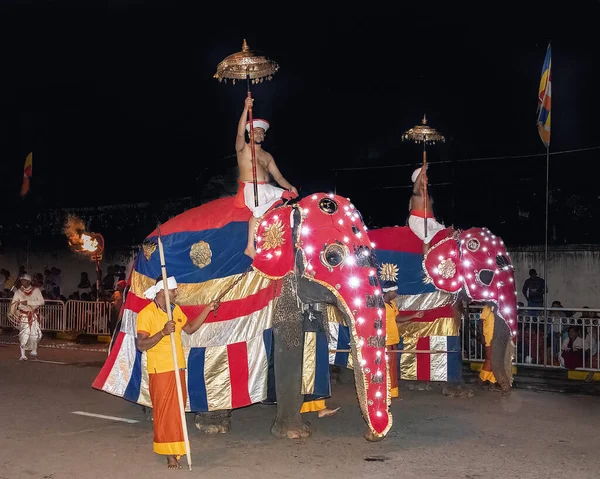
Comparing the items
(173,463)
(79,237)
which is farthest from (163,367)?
(79,237)

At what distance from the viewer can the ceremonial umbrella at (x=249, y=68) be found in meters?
7.64

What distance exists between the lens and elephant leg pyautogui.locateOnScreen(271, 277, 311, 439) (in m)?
7.52

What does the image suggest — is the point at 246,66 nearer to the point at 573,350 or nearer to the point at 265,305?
the point at 265,305

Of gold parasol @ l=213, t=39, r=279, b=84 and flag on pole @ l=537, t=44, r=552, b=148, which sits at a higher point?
flag on pole @ l=537, t=44, r=552, b=148

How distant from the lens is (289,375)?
754cm

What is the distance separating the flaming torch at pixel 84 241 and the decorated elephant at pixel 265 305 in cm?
989

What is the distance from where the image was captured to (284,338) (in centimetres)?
759

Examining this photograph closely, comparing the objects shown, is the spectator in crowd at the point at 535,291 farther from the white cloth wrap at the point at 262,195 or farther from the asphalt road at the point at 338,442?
the white cloth wrap at the point at 262,195

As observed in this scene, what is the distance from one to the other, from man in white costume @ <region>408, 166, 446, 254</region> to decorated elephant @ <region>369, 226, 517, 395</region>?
94 mm

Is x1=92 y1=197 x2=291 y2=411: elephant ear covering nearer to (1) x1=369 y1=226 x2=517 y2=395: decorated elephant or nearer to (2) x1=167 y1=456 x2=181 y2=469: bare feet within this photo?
(2) x1=167 y1=456 x2=181 y2=469: bare feet

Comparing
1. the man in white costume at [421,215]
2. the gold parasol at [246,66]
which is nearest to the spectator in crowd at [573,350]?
the man in white costume at [421,215]

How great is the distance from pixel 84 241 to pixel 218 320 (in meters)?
12.1

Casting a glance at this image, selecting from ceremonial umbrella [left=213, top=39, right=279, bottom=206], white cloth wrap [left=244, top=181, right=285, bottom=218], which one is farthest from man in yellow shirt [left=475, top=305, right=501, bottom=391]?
ceremonial umbrella [left=213, top=39, right=279, bottom=206]

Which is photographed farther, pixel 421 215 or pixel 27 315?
pixel 27 315
